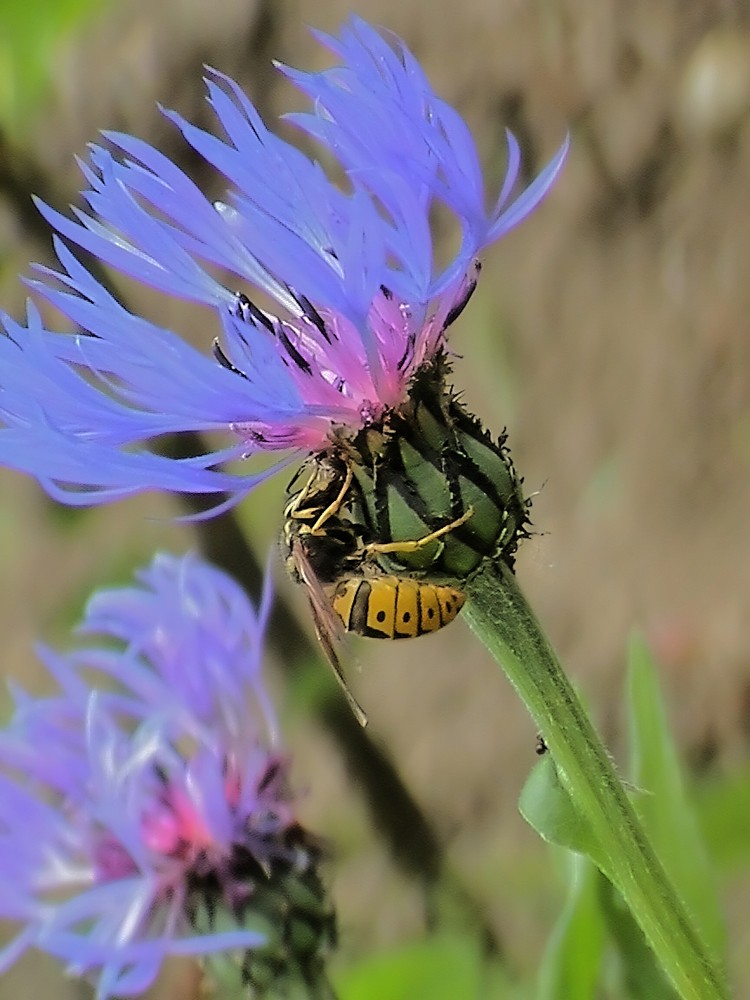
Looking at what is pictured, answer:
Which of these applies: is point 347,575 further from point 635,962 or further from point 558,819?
point 635,962

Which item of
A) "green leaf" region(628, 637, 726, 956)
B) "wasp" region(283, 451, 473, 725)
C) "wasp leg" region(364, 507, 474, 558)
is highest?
"wasp leg" region(364, 507, 474, 558)

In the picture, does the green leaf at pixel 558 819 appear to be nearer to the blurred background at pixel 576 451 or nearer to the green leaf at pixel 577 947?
the green leaf at pixel 577 947

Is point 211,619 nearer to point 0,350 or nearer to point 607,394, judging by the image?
point 0,350

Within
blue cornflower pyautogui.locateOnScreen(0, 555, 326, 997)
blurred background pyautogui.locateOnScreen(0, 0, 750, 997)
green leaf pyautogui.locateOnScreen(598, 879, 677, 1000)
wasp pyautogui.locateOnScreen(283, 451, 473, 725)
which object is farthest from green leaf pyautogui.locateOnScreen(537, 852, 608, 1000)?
blurred background pyautogui.locateOnScreen(0, 0, 750, 997)

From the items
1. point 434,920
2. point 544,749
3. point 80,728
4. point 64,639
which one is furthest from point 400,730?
point 544,749

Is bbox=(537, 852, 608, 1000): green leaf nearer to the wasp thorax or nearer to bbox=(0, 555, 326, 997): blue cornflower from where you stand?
bbox=(0, 555, 326, 997): blue cornflower
